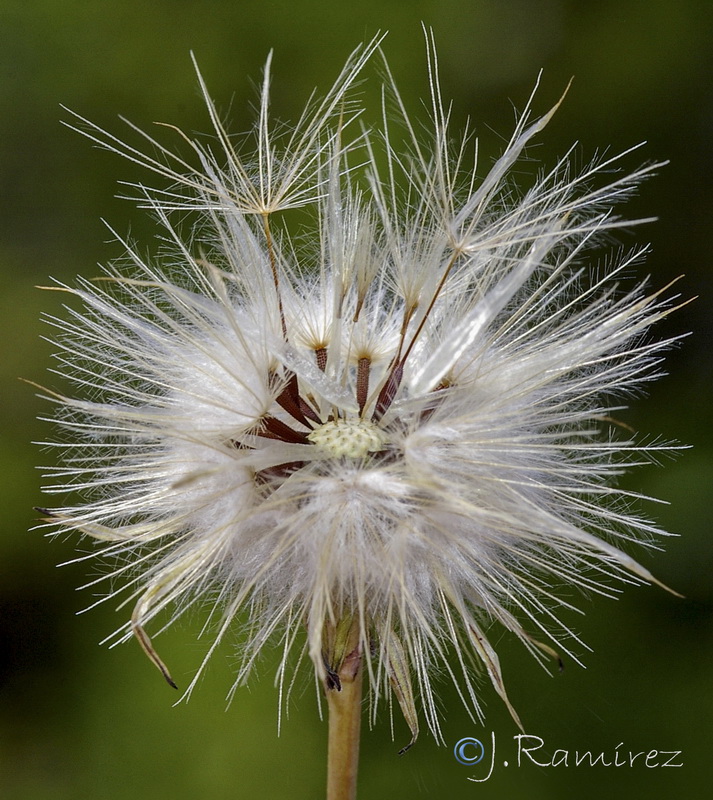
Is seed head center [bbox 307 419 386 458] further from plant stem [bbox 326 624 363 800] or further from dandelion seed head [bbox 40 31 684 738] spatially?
plant stem [bbox 326 624 363 800]

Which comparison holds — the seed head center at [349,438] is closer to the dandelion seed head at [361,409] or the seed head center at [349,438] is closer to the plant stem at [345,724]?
the dandelion seed head at [361,409]

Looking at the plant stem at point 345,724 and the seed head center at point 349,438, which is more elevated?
the seed head center at point 349,438

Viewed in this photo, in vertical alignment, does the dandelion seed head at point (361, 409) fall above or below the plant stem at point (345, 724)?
above

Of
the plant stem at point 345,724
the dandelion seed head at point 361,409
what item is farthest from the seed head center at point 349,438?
the plant stem at point 345,724

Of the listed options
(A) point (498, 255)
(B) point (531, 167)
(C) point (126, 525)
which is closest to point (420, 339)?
(A) point (498, 255)

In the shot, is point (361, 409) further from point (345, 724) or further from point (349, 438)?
point (345, 724)

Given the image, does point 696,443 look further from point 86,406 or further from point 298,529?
point 86,406

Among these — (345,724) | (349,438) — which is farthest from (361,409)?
(345,724)
